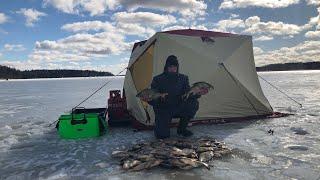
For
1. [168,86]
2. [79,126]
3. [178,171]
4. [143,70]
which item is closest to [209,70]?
[143,70]

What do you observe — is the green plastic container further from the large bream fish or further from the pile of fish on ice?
the large bream fish

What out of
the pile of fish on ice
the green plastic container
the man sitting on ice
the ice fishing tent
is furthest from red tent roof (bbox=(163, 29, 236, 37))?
the pile of fish on ice

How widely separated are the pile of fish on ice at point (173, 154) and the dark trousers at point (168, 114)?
88 centimetres

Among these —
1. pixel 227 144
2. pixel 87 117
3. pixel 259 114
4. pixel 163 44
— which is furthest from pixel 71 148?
pixel 259 114

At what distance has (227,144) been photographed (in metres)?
6.98

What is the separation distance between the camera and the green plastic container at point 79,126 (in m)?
7.95

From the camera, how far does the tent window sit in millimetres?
9374

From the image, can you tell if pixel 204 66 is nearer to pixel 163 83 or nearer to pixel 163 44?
pixel 163 44

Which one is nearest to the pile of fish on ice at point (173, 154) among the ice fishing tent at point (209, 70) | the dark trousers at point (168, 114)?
the dark trousers at point (168, 114)

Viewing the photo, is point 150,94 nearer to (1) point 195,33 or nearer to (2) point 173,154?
(2) point 173,154

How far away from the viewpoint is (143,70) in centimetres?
973

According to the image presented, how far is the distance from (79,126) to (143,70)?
8.34ft

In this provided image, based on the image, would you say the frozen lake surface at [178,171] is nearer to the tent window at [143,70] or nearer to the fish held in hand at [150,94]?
the fish held in hand at [150,94]

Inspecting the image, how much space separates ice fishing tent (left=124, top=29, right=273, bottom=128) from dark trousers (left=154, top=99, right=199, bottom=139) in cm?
120
